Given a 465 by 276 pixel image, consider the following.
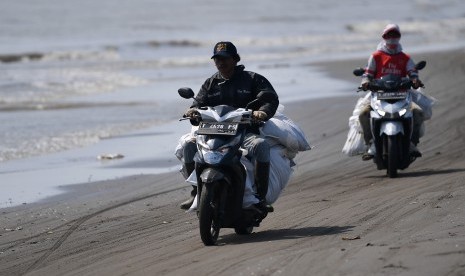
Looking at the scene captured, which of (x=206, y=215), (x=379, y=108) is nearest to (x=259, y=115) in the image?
(x=206, y=215)

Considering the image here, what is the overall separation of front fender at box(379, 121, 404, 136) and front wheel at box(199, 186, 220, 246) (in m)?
5.20

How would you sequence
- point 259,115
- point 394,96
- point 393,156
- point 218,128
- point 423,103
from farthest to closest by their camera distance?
1. point 423,103
2. point 394,96
3. point 393,156
4. point 259,115
5. point 218,128

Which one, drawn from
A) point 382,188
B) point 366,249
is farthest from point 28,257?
point 382,188

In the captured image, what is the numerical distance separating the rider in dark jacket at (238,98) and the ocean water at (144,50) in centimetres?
588

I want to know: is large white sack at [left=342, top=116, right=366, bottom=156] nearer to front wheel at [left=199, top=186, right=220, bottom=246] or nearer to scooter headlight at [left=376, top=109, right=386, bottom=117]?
scooter headlight at [left=376, top=109, right=386, bottom=117]

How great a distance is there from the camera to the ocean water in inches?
849

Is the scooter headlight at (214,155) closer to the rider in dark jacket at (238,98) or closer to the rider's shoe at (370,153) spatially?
the rider in dark jacket at (238,98)

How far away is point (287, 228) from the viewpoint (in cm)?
1031

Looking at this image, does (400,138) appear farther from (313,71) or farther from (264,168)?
(313,71)

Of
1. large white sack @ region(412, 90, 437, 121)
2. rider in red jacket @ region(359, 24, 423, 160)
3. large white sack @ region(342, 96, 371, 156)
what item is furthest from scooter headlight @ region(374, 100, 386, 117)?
large white sack @ region(412, 90, 437, 121)

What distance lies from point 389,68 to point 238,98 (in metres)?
5.00

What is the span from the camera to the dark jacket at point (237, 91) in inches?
395

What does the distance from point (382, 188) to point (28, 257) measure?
4719mm

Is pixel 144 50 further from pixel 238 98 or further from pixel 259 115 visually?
pixel 259 115
